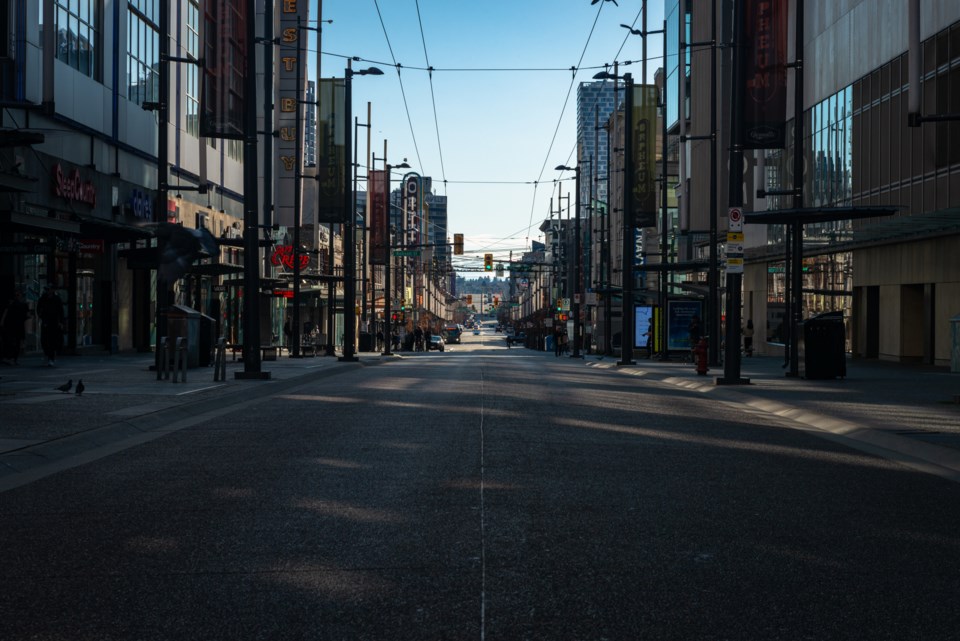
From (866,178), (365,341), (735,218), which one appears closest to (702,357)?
(735,218)

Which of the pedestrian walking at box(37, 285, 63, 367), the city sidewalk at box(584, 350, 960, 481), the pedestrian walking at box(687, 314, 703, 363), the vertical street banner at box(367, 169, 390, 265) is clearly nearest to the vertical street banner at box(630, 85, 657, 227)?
the pedestrian walking at box(687, 314, 703, 363)

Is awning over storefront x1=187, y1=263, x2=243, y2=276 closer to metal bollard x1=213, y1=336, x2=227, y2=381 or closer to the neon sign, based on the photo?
metal bollard x1=213, y1=336, x2=227, y2=381

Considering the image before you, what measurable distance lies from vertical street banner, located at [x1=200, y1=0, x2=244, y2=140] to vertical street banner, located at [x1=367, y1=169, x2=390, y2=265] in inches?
1598

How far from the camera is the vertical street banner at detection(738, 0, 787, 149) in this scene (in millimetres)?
24328

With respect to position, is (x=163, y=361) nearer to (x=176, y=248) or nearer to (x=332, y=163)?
(x=176, y=248)

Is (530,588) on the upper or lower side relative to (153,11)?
lower

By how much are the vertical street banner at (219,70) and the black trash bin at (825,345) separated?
43.8 feet

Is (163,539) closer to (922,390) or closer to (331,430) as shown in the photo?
(331,430)

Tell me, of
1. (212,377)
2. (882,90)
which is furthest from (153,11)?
(882,90)

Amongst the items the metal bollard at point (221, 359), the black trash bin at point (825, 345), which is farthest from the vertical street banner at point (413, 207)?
the metal bollard at point (221, 359)

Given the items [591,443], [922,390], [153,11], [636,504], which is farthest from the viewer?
[153,11]

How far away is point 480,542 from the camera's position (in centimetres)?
650

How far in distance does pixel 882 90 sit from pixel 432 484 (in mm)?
34486

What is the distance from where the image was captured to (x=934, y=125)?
34.0m
